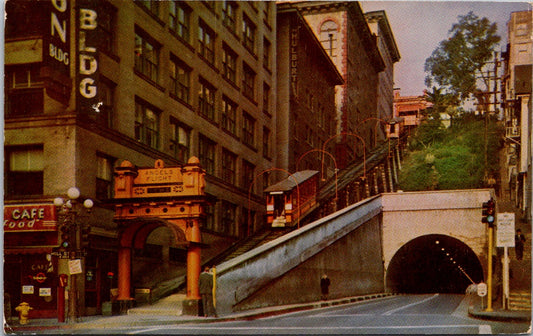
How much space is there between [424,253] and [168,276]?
1983 centimetres

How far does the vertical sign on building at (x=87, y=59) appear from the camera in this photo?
23.4 meters

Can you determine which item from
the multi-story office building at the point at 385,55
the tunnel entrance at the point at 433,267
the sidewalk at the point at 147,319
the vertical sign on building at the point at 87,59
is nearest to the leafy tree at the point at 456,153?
the multi-story office building at the point at 385,55

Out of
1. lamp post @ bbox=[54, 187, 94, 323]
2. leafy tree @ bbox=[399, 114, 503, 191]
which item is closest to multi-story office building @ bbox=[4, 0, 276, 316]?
lamp post @ bbox=[54, 187, 94, 323]

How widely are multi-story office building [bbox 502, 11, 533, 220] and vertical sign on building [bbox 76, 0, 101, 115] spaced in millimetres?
13607

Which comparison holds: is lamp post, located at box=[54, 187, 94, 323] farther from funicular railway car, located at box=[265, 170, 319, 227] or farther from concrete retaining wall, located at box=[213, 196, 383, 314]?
funicular railway car, located at box=[265, 170, 319, 227]

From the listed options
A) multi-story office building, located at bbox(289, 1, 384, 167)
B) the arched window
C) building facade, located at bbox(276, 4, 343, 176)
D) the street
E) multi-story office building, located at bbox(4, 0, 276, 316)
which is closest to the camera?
the street

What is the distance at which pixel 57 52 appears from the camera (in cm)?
2273

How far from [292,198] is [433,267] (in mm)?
15688

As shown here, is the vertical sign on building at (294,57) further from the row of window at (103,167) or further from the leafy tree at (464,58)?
the leafy tree at (464,58)

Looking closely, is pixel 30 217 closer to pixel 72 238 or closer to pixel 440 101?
pixel 72 238

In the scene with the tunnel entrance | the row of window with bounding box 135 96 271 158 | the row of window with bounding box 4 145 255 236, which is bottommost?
the tunnel entrance

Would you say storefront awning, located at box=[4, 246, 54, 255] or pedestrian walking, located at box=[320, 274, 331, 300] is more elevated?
storefront awning, located at box=[4, 246, 54, 255]

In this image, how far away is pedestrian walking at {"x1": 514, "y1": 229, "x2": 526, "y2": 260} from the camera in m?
27.6

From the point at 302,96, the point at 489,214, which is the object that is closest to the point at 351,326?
the point at 489,214
